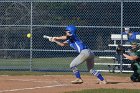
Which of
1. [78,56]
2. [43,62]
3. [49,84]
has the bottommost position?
[43,62]

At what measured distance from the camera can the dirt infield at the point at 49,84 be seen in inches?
509

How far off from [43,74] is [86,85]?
13.4ft

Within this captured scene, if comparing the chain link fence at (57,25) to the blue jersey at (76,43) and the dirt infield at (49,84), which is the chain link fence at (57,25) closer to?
the dirt infield at (49,84)

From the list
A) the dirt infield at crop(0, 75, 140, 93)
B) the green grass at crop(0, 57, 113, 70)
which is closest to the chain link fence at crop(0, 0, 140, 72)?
the green grass at crop(0, 57, 113, 70)

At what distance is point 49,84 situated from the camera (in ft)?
46.9

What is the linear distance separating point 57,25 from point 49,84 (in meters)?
6.85

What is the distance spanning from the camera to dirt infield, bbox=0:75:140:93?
42.4 feet

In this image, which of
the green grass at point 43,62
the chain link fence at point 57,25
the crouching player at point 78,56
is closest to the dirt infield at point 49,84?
the crouching player at point 78,56

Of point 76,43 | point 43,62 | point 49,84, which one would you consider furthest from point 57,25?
point 49,84

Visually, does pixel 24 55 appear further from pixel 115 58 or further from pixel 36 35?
pixel 115 58

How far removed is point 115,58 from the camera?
19.2m

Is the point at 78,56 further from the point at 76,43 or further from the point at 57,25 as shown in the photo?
the point at 57,25

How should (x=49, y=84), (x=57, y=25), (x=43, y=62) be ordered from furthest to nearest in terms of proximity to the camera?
1. (x=43, y=62)
2. (x=57, y=25)
3. (x=49, y=84)

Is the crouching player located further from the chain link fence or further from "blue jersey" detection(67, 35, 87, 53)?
the chain link fence
